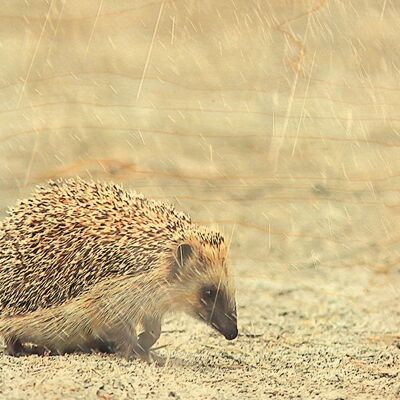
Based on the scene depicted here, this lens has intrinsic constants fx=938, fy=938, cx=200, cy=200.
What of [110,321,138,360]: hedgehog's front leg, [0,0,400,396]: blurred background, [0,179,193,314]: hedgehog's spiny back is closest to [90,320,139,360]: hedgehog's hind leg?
[110,321,138,360]: hedgehog's front leg

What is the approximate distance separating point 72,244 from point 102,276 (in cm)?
12

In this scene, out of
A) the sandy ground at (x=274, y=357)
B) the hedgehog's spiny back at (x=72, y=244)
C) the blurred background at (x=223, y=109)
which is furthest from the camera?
the blurred background at (x=223, y=109)

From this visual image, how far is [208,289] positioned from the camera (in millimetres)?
2580

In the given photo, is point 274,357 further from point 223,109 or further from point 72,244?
point 223,109

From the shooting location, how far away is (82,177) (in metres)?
3.06

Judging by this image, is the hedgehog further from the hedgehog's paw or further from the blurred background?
the blurred background

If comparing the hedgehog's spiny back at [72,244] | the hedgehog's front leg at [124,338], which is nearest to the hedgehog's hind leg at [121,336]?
the hedgehog's front leg at [124,338]

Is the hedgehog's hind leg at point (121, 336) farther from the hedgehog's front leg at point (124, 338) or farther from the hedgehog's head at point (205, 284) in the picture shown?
the hedgehog's head at point (205, 284)

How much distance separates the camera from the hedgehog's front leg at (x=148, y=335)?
2.55 meters

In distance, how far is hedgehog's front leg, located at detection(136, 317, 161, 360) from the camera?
8.38 feet

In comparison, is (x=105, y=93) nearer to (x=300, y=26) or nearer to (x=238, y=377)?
(x=300, y=26)

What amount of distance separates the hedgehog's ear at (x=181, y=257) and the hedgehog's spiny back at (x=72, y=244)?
0.03 meters

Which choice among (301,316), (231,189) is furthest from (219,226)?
(301,316)

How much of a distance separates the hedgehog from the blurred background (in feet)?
1.58
